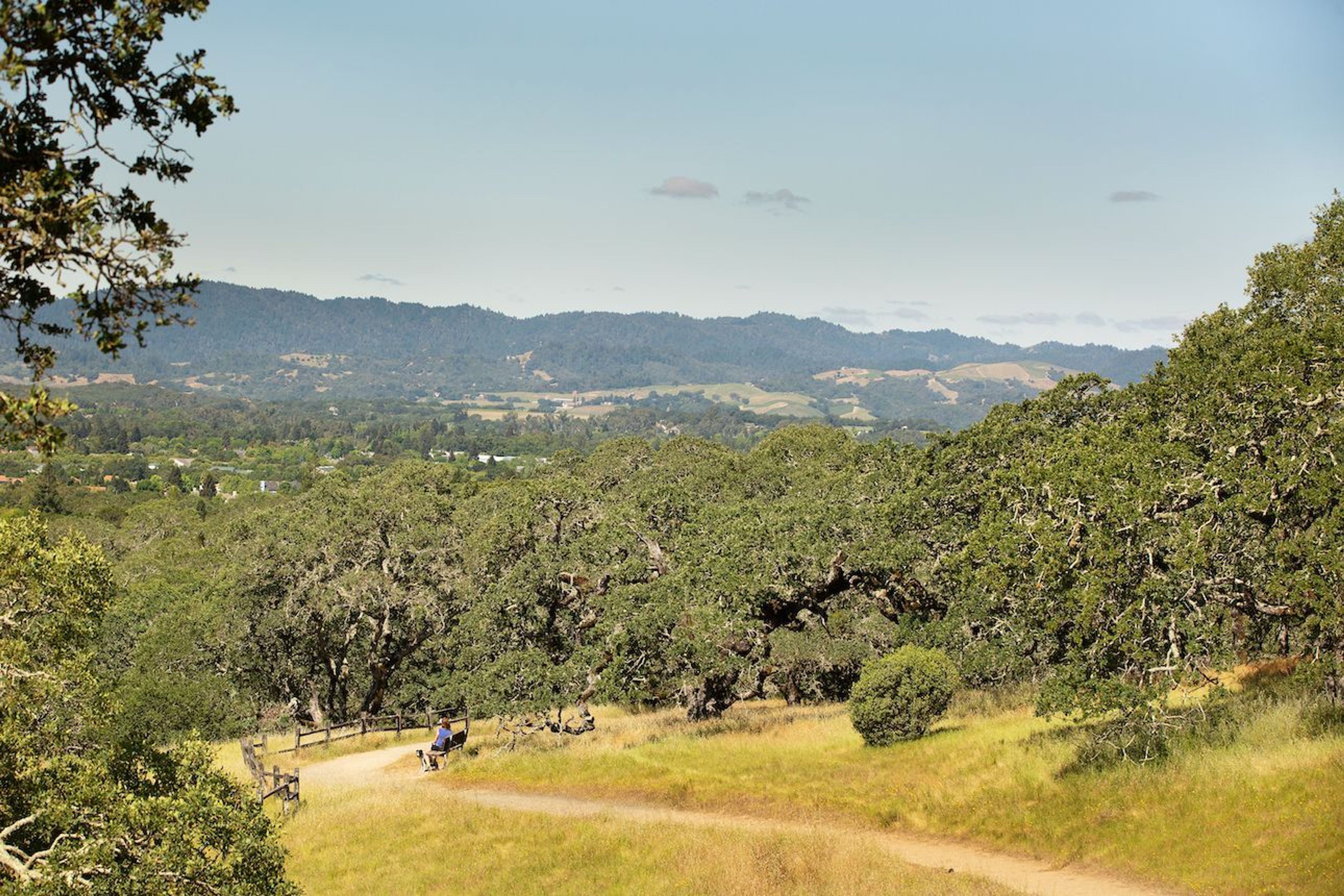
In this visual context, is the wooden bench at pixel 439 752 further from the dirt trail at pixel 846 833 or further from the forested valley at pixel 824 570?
the forested valley at pixel 824 570

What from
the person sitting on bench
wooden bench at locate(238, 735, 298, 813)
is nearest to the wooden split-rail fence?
wooden bench at locate(238, 735, 298, 813)

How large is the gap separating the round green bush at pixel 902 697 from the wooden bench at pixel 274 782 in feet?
47.2

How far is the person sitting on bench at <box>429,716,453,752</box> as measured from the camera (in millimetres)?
30797

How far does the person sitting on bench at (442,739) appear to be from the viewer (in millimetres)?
30797

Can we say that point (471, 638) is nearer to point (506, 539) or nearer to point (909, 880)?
point (506, 539)

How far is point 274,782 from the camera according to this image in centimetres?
2602

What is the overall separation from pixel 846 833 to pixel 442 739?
579 inches

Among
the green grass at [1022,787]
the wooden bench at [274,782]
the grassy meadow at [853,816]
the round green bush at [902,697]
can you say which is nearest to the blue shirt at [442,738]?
the green grass at [1022,787]

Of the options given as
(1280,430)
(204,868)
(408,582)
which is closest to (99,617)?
(204,868)

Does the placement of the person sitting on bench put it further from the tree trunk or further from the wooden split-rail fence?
the tree trunk

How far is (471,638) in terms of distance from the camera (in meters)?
37.9

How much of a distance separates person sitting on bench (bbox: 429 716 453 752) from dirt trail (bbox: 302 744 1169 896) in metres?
1.00

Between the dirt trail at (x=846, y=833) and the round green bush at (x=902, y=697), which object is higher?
the round green bush at (x=902, y=697)

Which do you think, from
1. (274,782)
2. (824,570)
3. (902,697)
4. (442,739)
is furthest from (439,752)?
(902,697)
